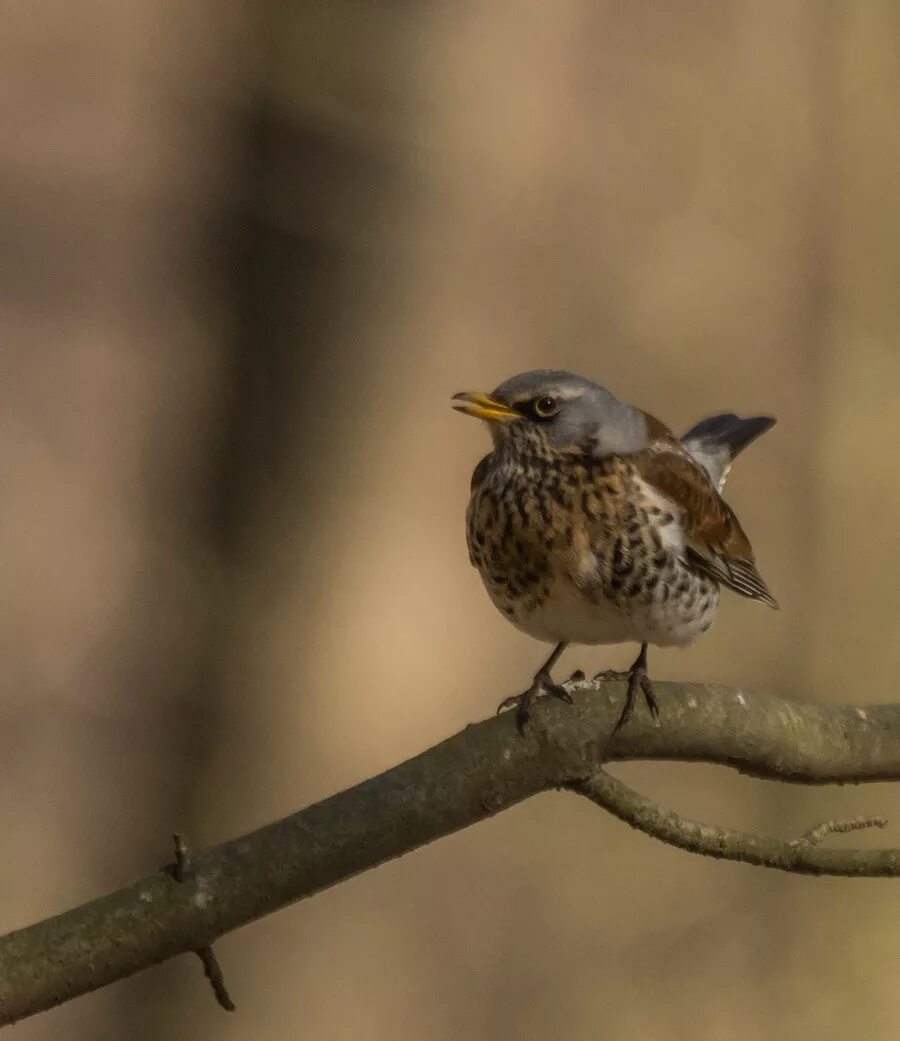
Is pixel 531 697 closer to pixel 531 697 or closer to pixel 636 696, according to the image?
pixel 531 697

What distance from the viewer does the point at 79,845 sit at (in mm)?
5113

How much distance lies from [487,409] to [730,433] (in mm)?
1269

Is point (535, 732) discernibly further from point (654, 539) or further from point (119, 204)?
point (119, 204)

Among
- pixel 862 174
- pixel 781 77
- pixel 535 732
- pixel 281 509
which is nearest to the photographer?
pixel 535 732

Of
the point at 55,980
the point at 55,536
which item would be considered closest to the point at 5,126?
the point at 55,536

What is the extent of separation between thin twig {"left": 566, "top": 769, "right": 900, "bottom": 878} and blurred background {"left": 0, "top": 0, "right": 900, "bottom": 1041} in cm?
261

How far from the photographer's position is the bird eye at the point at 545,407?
2957mm

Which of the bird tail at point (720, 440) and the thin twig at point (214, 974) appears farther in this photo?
the bird tail at point (720, 440)

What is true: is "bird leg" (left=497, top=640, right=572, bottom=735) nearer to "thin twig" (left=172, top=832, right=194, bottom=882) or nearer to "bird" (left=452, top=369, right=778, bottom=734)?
"bird" (left=452, top=369, right=778, bottom=734)

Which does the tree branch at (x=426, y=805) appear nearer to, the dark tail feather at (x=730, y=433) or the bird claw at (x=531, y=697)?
the bird claw at (x=531, y=697)

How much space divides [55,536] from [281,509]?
0.76 m

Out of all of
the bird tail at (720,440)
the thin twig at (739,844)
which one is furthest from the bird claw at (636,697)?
the bird tail at (720,440)

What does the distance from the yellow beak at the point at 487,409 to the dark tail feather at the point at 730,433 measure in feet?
3.73

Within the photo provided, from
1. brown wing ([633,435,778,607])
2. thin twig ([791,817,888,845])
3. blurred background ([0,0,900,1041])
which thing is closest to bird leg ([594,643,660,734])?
thin twig ([791,817,888,845])
